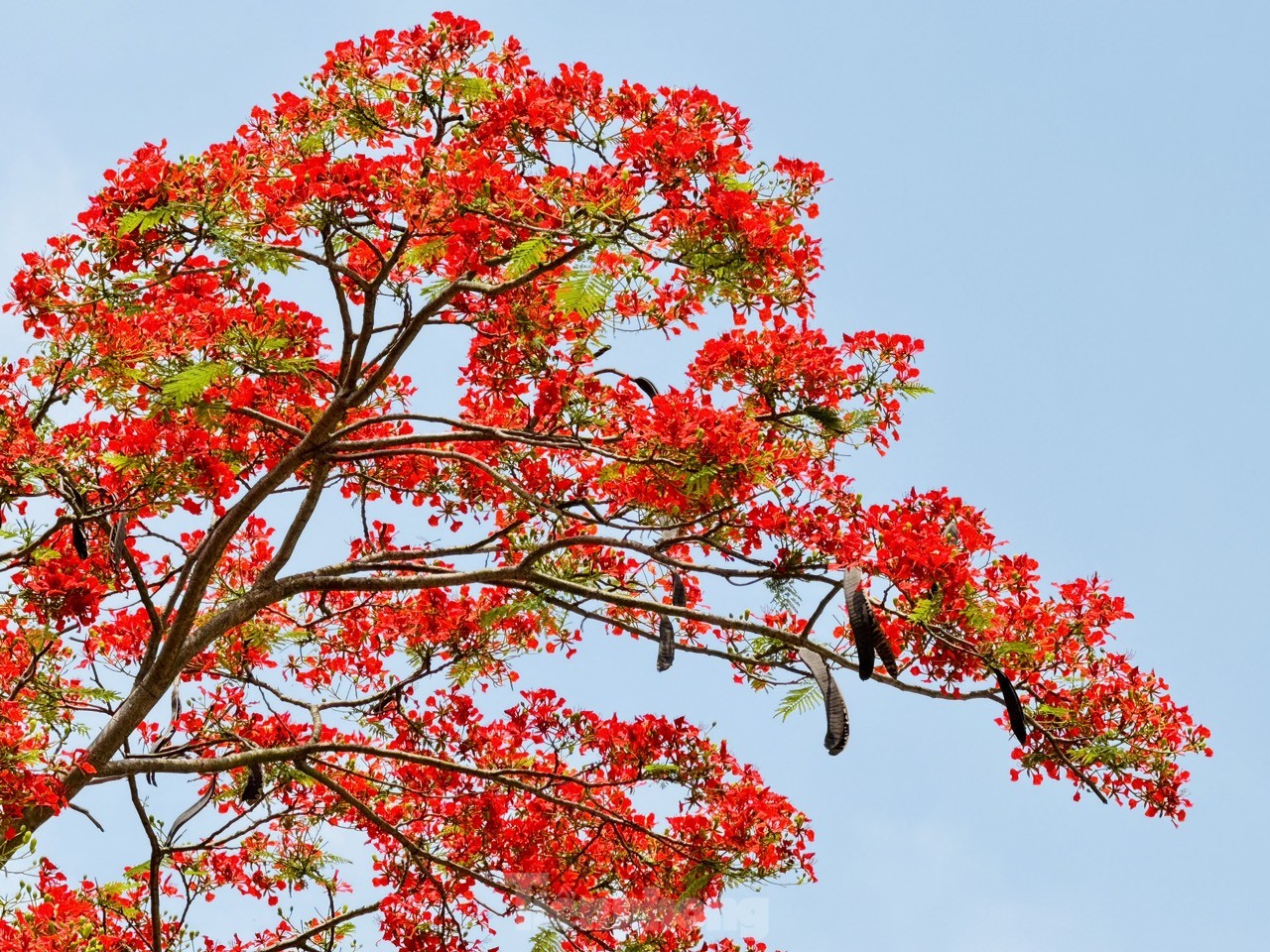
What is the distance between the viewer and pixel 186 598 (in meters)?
7.41

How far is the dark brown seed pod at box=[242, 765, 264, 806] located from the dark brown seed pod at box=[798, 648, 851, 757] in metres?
3.42

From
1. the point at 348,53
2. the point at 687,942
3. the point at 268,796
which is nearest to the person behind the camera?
the point at 348,53

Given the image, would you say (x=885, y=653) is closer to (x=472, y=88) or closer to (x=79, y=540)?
(x=472, y=88)

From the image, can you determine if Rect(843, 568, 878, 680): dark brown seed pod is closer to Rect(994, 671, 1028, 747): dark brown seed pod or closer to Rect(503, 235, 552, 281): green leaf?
Rect(994, 671, 1028, 747): dark brown seed pod

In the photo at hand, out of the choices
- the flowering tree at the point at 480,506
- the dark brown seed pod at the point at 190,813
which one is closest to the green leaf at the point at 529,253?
the flowering tree at the point at 480,506

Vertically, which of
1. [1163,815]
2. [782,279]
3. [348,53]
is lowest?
[1163,815]

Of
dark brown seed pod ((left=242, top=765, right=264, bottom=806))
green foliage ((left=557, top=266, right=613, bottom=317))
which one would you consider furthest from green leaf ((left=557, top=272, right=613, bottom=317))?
dark brown seed pod ((left=242, top=765, right=264, bottom=806))

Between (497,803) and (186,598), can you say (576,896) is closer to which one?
(497,803)

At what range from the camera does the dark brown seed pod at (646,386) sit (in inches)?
264

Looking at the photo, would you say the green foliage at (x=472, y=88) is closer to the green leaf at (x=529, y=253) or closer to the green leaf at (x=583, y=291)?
the green leaf at (x=529, y=253)

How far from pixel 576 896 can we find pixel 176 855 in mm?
2788

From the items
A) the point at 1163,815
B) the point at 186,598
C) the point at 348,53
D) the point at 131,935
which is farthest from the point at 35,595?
the point at 1163,815

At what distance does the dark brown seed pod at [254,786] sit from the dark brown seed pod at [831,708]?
342 centimetres

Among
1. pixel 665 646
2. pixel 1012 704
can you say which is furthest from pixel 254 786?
pixel 1012 704
